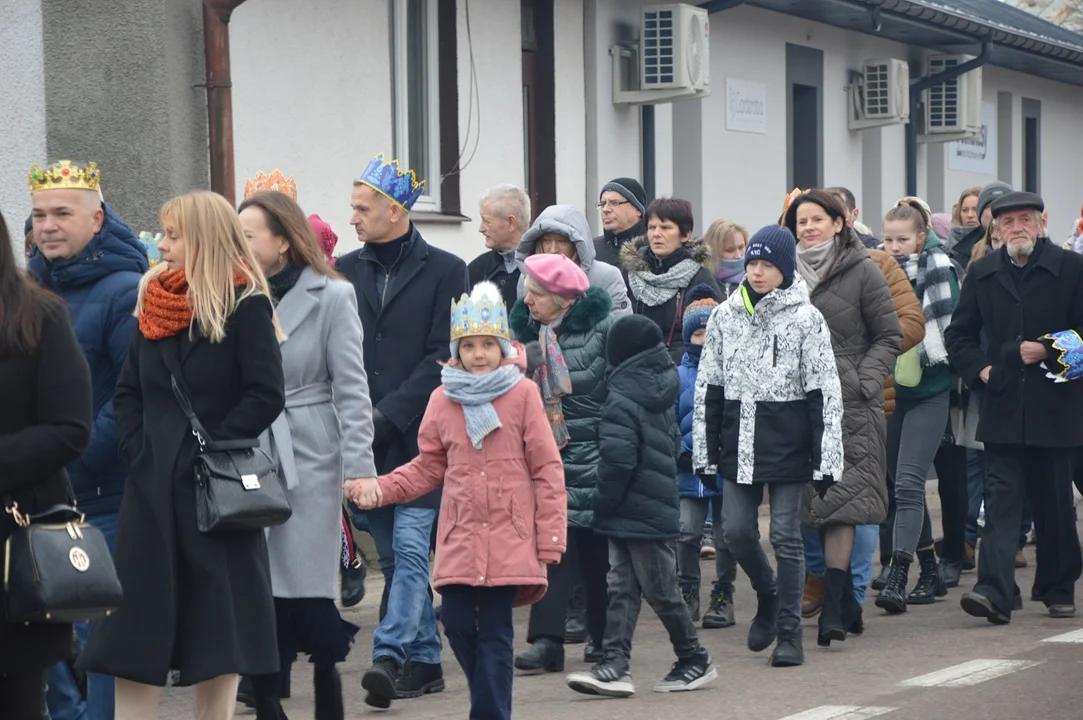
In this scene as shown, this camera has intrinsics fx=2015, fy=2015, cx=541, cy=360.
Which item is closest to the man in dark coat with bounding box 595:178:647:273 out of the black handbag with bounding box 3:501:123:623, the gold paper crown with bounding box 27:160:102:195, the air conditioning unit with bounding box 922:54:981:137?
the gold paper crown with bounding box 27:160:102:195

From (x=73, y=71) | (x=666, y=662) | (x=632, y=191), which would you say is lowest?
(x=666, y=662)

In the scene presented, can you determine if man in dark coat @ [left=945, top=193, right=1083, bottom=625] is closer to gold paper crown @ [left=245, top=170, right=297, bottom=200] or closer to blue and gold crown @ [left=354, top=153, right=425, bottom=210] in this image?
blue and gold crown @ [left=354, top=153, right=425, bottom=210]

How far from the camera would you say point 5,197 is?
38.7 feet

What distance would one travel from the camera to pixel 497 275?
1007 cm

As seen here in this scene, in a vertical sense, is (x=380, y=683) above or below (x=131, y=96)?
below

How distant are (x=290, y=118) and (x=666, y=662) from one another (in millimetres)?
5089

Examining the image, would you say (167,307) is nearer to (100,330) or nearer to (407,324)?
(100,330)

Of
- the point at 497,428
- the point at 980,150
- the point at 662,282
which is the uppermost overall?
the point at 980,150

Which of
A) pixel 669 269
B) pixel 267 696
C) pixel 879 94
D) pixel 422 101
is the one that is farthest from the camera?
pixel 879 94

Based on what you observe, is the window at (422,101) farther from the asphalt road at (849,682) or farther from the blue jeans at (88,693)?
the blue jeans at (88,693)

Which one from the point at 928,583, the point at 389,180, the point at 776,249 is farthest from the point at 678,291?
the point at 389,180

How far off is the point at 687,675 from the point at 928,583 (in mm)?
2962

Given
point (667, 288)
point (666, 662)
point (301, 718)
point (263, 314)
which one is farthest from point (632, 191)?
point (263, 314)

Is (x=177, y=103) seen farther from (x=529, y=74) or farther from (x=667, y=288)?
(x=529, y=74)
